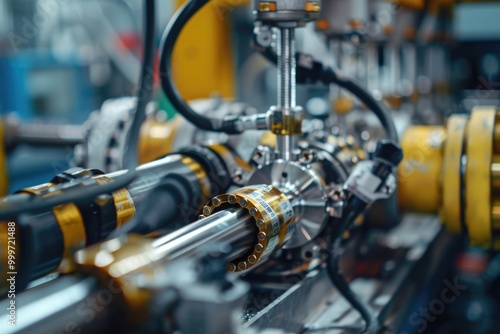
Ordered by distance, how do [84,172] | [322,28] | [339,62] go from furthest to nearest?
[339,62] → [322,28] → [84,172]

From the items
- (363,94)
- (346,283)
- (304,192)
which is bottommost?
(346,283)

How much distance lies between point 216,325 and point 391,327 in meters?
0.49

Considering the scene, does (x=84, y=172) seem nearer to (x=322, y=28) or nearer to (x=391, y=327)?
(x=391, y=327)

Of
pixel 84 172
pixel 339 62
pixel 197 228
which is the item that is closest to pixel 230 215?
pixel 197 228

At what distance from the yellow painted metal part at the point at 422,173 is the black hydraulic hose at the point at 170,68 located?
36 cm

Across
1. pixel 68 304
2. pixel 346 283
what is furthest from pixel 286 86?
pixel 68 304

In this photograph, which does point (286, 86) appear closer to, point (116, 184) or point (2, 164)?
point (116, 184)

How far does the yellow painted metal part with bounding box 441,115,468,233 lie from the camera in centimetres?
99

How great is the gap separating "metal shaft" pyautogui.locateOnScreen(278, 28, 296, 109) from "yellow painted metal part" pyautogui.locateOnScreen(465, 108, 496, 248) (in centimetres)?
33

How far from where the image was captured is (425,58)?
2381mm

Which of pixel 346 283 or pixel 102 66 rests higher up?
pixel 102 66

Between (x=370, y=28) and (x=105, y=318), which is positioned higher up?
(x=370, y=28)

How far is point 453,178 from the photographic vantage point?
0.99 metres

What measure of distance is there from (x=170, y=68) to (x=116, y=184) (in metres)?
0.32
